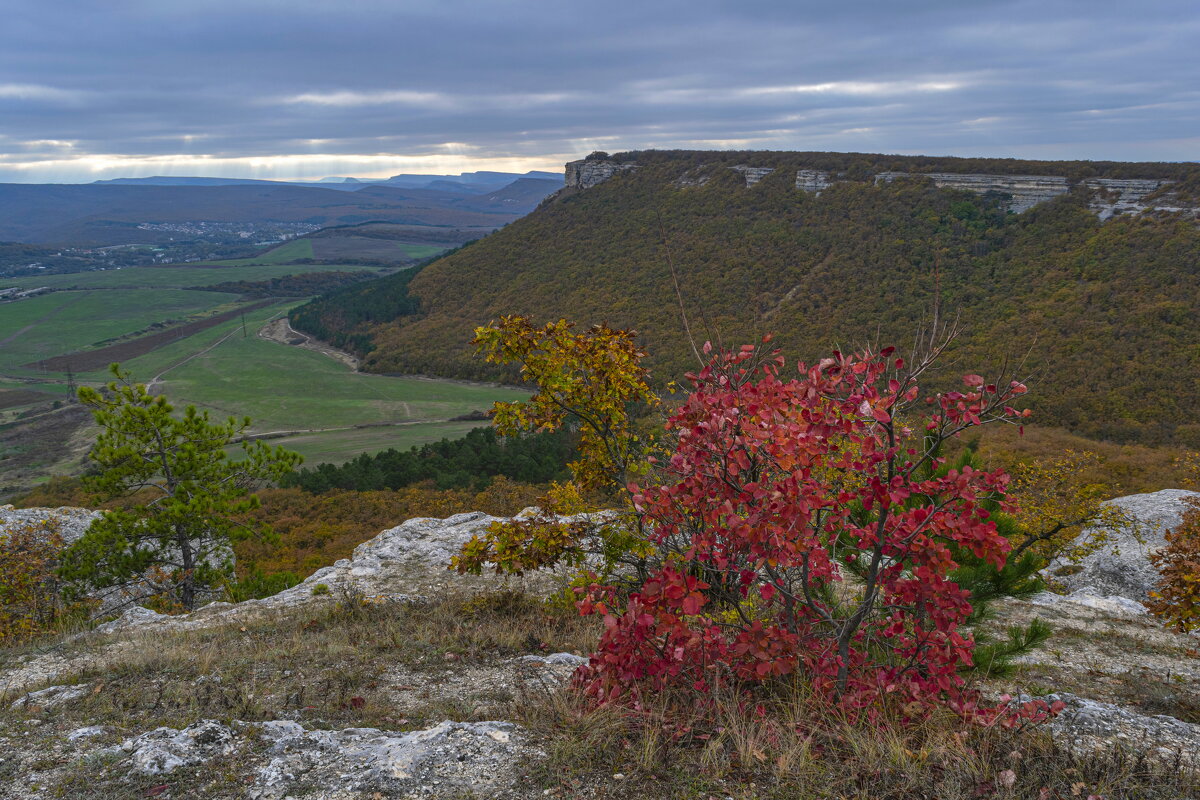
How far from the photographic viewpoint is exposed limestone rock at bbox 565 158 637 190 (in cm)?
10400

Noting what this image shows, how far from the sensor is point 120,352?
102000 millimetres

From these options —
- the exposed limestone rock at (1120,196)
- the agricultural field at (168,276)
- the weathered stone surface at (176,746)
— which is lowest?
the weathered stone surface at (176,746)

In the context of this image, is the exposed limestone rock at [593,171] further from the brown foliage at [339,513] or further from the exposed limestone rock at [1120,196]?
the brown foliage at [339,513]

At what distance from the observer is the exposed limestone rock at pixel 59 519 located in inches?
621

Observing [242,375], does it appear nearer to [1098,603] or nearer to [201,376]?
[201,376]

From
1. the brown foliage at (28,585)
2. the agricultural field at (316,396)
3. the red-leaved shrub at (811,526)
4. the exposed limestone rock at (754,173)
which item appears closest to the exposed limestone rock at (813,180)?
the exposed limestone rock at (754,173)

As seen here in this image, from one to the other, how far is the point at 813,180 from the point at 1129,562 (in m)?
73.0

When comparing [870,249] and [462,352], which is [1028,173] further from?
[462,352]

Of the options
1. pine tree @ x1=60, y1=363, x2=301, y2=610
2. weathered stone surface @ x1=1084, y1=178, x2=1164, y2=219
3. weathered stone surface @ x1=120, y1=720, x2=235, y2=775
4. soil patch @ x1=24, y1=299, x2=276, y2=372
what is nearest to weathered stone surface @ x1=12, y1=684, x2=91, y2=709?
weathered stone surface @ x1=120, y1=720, x2=235, y2=775

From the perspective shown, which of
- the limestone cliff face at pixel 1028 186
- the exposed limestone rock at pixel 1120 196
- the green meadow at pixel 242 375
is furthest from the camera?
the green meadow at pixel 242 375

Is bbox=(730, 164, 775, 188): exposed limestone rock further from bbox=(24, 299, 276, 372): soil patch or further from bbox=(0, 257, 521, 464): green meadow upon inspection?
bbox=(24, 299, 276, 372): soil patch

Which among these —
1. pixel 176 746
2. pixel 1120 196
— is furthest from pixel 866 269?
pixel 176 746

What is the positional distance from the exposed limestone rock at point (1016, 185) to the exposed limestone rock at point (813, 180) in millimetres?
12494

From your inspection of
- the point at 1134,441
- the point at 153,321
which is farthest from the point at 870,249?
the point at 153,321
